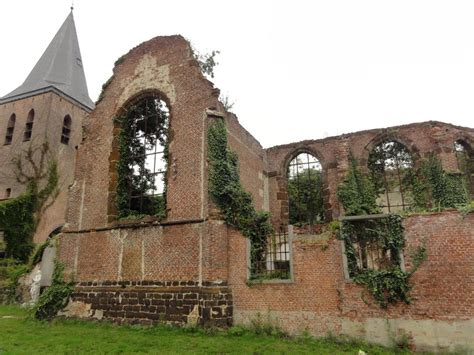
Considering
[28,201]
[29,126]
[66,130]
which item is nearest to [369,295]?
[28,201]

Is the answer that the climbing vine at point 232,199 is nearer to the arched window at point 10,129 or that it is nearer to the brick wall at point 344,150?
the brick wall at point 344,150

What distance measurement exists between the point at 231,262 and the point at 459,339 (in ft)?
18.8

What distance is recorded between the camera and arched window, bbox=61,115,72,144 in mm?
27750

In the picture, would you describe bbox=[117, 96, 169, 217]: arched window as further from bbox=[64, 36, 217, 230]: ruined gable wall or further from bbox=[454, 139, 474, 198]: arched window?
bbox=[454, 139, 474, 198]: arched window

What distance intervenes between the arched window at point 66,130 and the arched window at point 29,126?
7.02ft

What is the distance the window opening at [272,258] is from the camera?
32.9 ft

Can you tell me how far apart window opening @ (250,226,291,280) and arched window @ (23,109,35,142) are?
23183mm

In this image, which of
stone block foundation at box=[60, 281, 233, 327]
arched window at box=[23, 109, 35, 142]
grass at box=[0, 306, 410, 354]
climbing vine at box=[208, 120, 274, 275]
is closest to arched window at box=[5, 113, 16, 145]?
arched window at box=[23, 109, 35, 142]

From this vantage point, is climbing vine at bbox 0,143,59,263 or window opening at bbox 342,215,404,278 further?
climbing vine at bbox 0,143,59,263

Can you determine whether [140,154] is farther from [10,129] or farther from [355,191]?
[10,129]

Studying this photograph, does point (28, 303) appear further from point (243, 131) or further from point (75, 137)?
point (75, 137)

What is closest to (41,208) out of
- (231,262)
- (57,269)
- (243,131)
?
(57,269)

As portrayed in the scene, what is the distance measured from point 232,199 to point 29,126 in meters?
23.1

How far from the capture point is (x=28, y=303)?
16.2 meters
